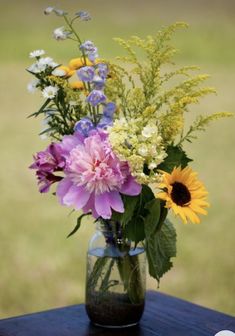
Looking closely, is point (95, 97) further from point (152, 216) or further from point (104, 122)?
point (152, 216)

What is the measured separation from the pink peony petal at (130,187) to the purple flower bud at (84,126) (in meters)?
Answer: 0.10

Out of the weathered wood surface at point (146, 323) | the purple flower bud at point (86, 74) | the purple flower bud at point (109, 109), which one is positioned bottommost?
the weathered wood surface at point (146, 323)

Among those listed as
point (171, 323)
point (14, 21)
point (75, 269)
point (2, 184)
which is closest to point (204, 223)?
point (75, 269)

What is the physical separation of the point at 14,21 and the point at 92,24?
13.7 inches

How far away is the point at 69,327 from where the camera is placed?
136cm

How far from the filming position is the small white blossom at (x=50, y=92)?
4.13 feet

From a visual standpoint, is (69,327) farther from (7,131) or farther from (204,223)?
(7,131)

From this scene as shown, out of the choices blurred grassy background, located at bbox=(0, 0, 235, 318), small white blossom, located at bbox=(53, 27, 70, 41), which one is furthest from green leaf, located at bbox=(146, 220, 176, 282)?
blurred grassy background, located at bbox=(0, 0, 235, 318)

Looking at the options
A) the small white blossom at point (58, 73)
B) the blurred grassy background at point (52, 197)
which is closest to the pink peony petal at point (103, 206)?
the small white blossom at point (58, 73)

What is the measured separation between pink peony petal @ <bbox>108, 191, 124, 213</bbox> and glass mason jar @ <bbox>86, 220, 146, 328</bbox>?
0.29ft

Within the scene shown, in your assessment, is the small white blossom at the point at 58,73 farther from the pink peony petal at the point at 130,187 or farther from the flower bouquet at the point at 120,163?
the pink peony petal at the point at 130,187

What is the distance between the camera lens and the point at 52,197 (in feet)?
11.8

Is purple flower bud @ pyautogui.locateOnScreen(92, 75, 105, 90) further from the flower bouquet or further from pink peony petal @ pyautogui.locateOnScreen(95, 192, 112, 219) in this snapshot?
pink peony petal @ pyautogui.locateOnScreen(95, 192, 112, 219)

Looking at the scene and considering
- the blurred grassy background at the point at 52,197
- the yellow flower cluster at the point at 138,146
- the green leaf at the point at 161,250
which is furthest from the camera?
the blurred grassy background at the point at 52,197
